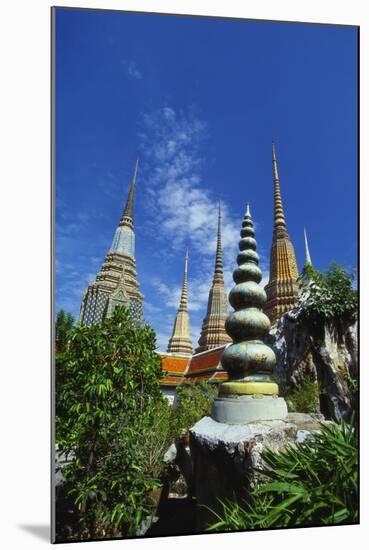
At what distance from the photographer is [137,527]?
2967mm

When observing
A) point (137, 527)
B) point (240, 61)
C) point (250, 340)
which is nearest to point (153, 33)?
point (240, 61)

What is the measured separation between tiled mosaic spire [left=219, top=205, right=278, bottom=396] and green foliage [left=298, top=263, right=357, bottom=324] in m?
0.87

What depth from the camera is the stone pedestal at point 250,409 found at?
2969mm

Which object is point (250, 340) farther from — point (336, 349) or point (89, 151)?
point (89, 151)

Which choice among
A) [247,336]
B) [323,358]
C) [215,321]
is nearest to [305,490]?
[247,336]

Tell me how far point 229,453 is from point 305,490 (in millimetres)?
537

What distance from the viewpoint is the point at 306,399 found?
14.2 ft

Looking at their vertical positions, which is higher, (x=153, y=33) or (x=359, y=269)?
(x=153, y=33)

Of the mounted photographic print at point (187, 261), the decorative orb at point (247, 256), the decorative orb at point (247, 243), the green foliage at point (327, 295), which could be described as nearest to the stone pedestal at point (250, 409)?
the mounted photographic print at point (187, 261)

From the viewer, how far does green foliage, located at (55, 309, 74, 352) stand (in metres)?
3.07

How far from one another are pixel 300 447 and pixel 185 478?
143cm

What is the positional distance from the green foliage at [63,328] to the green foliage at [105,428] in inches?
2.0

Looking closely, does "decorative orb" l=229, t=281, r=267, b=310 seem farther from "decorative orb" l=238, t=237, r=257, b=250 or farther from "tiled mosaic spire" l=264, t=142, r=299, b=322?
"tiled mosaic spire" l=264, t=142, r=299, b=322

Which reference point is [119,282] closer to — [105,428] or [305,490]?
[105,428]
